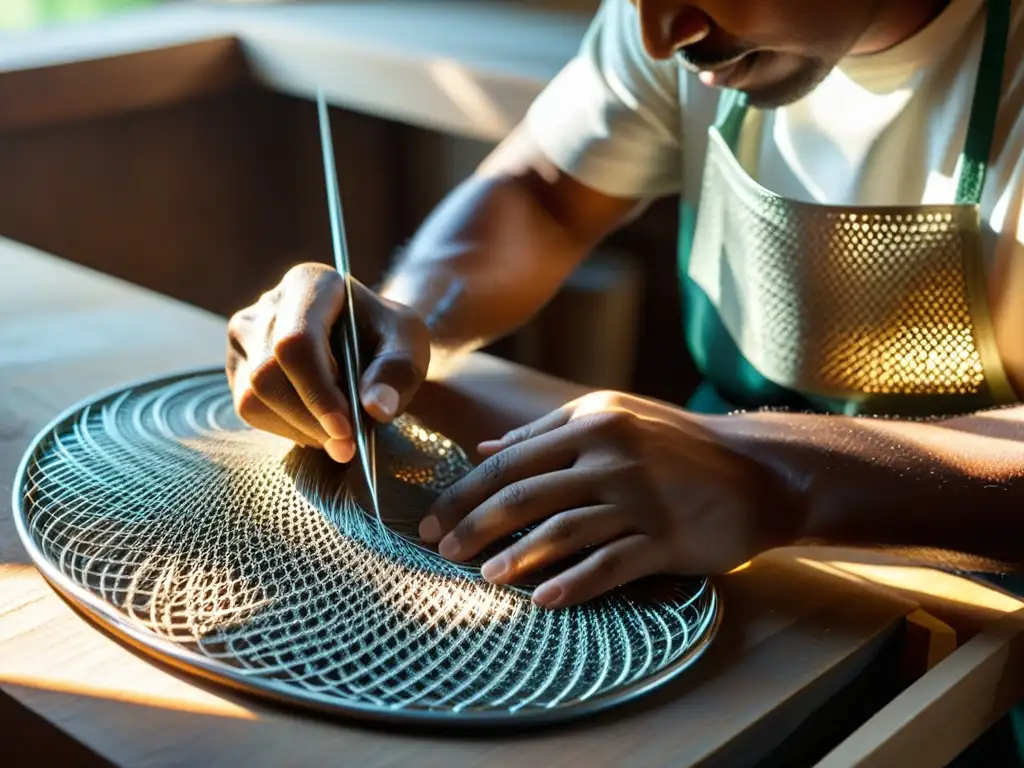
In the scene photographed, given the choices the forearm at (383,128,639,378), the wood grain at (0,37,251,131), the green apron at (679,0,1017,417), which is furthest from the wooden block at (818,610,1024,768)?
→ the wood grain at (0,37,251,131)

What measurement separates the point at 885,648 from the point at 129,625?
428mm

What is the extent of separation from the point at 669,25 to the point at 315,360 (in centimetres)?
37

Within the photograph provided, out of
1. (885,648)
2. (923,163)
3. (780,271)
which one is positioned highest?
(923,163)

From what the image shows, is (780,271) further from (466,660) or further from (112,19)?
(112,19)

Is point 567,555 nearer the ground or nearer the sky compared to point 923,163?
nearer the ground

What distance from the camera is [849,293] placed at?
1.02 metres

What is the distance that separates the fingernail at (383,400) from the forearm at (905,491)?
0.73 ft

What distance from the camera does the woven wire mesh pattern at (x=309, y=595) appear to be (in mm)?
633

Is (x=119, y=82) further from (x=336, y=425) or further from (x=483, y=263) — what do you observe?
(x=336, y=425)

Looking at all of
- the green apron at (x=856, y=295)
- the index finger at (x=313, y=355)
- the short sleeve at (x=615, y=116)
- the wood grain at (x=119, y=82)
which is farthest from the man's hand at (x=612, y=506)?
the wood grain at (x=119, y=82)

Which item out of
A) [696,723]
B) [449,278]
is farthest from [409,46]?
[696,723]

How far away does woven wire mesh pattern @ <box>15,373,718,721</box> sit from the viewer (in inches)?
24.9

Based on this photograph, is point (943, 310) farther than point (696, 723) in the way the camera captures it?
Yes

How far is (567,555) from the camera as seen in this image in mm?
737
